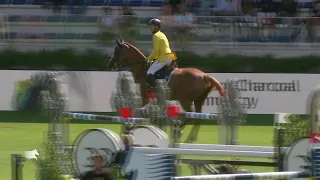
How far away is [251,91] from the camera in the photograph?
2027 cm

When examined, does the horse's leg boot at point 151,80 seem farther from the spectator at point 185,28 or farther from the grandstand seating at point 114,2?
the grandstand seating at point 114,2

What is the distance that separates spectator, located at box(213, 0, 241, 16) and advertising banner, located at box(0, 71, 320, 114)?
5.12m

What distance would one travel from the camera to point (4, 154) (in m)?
14.1

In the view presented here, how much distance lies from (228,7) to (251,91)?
584 centimetres

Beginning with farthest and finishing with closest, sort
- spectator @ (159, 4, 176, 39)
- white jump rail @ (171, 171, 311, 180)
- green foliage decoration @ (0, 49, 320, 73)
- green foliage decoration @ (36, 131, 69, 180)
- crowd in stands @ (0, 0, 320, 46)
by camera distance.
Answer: green foliage decoration @ (0, 49, 320, 73), spectator @ (159, 4, 176, 39), crowd in stands @ (0, 0, 320, 46), green foliage decoration @ (36, 131, 69, 180), white jump rail @ (171, 171, 311, 180)

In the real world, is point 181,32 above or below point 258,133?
above

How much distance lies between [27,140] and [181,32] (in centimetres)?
698

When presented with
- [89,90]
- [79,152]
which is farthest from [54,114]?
[89,90]

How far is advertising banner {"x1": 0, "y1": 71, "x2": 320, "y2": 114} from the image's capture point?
20195 mm

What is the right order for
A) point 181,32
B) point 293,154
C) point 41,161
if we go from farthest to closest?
point 181,32, point 41,161, point 293,154

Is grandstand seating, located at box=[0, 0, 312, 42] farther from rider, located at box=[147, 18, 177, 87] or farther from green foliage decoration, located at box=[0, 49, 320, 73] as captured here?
rider, located at box=[147, 18, 177, 87]

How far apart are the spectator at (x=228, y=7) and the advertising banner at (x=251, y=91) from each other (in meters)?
5.12

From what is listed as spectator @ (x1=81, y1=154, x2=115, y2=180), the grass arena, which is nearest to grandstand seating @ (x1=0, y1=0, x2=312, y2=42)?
the grass arena

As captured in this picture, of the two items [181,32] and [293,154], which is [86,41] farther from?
[293,154]
